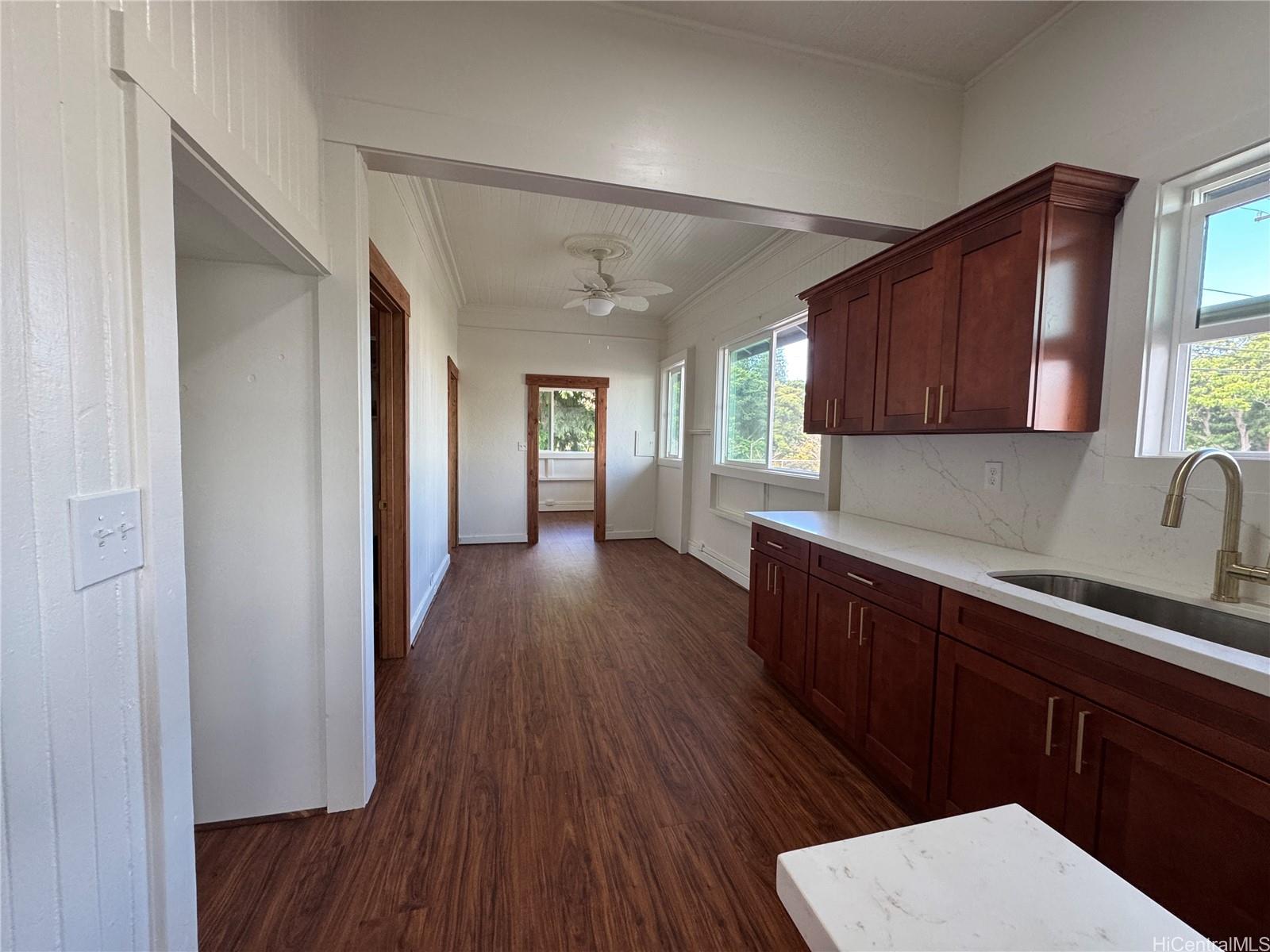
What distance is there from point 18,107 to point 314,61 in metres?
1.32

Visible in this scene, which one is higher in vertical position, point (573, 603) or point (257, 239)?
point (257, 239)

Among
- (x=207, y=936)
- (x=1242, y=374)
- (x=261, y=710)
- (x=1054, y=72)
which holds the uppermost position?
(x=1054, y=72)

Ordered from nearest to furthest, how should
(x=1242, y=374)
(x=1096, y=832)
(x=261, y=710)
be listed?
1. (x=1096, y=832)
2. (x=1242, y=374)
3. (x=261, y=710)

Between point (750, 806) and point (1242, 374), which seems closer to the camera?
point (1242, 374)

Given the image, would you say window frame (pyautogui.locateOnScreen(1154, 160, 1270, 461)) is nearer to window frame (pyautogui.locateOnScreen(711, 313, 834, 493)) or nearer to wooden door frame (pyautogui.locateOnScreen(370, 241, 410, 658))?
window frame (pyautogui.locateOnScreen(711, 313, 834, 493))

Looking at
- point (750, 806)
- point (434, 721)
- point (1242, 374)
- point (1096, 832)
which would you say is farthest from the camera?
point (434, 721)

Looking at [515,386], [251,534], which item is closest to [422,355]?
[251,534]

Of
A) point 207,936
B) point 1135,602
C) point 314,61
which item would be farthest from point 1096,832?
point 314,61

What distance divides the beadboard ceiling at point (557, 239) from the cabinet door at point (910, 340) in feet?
4.51

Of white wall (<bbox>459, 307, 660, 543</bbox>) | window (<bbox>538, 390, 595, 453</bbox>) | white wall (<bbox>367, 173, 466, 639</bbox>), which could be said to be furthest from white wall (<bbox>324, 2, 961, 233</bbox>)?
window (<bbox>538, 390, 595, 453</bbox>)

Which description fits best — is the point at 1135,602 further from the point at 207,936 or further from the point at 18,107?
the point at 207,936

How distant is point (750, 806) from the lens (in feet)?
6.06

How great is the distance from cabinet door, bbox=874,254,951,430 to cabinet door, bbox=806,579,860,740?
2.67 ft

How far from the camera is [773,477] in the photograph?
390 cm
